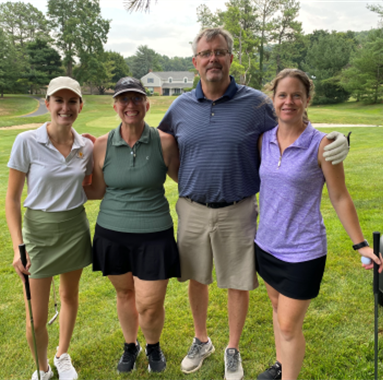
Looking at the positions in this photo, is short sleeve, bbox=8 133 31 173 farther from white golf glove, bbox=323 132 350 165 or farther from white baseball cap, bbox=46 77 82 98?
white golf glove, bbox=323 132 350 165

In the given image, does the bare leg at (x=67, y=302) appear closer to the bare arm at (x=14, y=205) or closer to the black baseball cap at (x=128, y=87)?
the bare arm at (x=14, y=205)

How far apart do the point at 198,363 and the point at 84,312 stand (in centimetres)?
Answer: 137

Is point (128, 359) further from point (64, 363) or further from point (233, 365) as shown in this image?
point (233, 365)

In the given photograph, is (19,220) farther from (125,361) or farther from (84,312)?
(84,312)

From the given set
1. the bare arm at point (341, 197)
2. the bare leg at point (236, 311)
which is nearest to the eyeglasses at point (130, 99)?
the bare arm at point (341, 197)

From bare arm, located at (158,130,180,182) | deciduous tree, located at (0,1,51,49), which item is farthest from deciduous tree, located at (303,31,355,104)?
deciduous tree, located at (0,1,51,49)

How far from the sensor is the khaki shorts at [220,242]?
2.62 meters

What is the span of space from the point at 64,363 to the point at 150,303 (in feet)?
2.81

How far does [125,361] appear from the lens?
9.22 feet

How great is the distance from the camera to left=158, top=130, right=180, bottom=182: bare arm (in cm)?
261

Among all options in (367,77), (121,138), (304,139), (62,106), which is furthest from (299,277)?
(367,77)

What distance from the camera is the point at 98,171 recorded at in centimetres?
260

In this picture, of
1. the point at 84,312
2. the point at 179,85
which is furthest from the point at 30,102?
the point at 84,312

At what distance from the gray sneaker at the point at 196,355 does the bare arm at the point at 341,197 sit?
1492 millimetres
